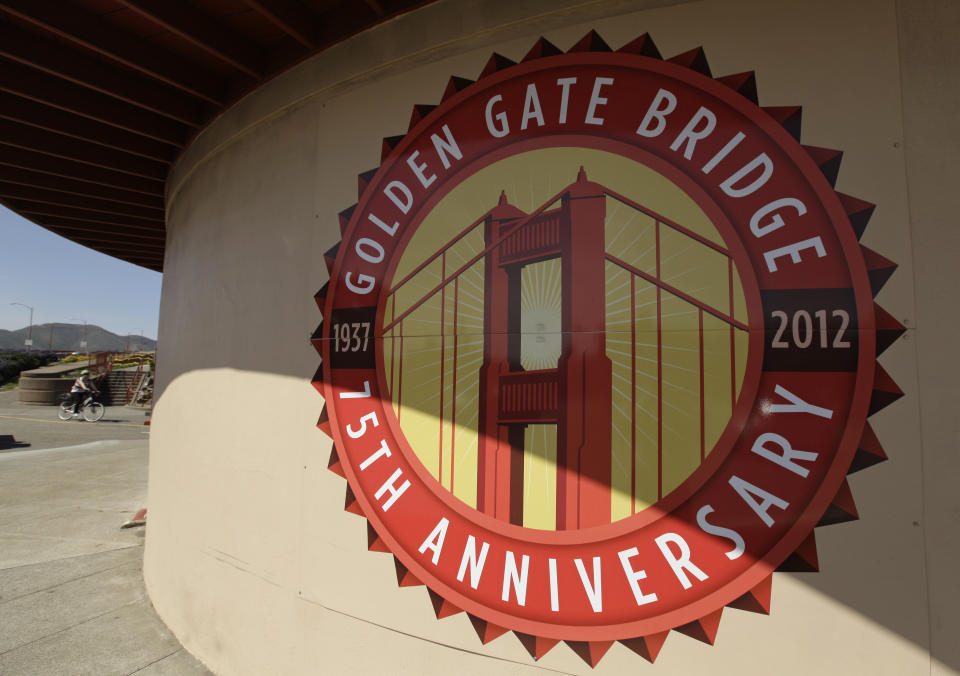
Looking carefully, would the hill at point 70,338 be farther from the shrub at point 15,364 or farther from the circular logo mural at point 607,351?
the circular logo mural at point 607,351

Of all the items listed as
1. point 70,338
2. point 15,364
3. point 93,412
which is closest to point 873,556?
point 93,412

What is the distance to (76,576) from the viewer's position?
439cm

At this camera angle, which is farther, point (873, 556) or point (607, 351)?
point (607, 351)

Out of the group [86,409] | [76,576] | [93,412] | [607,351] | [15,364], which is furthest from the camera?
[15,364]

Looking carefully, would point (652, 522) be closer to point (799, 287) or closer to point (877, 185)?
point (799, 287)

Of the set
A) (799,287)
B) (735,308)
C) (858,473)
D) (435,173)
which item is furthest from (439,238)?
(858,473)

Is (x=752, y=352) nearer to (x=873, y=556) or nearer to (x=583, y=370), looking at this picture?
(x=583, y=370)

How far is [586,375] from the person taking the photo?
2.02 metres

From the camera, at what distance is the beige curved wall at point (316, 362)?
1.65 metres

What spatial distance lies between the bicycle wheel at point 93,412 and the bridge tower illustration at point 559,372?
19302 mm

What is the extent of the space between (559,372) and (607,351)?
210mm

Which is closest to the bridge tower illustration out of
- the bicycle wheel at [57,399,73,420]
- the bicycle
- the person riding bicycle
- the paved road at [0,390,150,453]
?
the paved road at [0,390,150,453]

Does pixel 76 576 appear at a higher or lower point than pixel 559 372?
lower

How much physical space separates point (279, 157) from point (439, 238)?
143 centimetres
